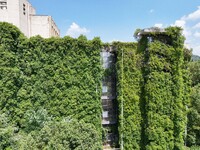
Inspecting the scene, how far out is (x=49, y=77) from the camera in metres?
12.1

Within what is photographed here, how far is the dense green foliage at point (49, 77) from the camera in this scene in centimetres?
1145

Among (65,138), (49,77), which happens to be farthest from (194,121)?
(49,77)

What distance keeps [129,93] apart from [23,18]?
49.6 ft

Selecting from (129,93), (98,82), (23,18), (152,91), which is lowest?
(129,93)

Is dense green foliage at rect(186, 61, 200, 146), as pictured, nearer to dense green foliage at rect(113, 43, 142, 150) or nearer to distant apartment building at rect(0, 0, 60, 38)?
dense green foliage at rect(113, 43, 142, 150)

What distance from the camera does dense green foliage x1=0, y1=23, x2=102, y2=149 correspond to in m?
11.5

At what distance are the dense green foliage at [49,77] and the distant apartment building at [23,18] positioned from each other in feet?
26.2

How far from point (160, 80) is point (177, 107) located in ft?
7.86

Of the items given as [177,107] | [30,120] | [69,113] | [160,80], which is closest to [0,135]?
[30,120]

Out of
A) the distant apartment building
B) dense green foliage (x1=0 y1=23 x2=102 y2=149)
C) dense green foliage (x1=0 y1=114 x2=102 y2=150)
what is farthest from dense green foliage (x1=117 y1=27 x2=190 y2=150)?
the distant apartment building

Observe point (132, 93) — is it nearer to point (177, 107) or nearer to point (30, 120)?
point (177, 107)

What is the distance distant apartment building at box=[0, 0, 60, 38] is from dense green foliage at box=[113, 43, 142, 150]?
12.3 meters

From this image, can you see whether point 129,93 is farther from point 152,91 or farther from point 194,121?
point 194,121

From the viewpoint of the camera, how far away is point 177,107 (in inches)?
485
